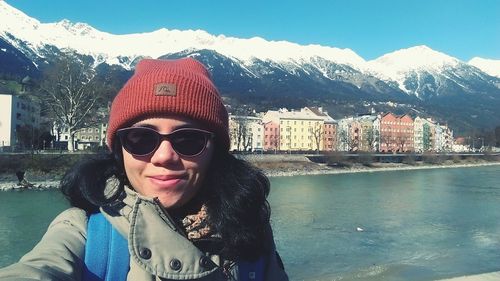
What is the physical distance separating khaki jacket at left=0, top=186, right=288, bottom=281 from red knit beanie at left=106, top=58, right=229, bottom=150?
0.31 metres

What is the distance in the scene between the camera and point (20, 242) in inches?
521

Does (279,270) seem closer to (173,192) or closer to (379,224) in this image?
(173,192)

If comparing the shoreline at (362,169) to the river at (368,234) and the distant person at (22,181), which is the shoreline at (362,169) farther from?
the river at (368,234)

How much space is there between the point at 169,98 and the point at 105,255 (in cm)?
53

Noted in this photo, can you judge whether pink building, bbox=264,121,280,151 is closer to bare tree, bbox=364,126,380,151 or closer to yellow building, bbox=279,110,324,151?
yellow building, bbox=279,110,324,151

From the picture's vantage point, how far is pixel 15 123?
4672 cm

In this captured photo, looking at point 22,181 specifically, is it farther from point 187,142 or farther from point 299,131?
point 299,131

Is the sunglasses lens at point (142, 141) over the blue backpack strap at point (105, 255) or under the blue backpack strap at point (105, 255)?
over

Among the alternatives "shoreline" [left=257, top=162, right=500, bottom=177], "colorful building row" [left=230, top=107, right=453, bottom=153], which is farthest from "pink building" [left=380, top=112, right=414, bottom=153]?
"shoreline" [left=257, top=162, right=500, bottom=177]

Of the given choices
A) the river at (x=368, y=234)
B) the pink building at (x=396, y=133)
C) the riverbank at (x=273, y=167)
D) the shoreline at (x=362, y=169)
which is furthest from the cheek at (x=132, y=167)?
the pink building at (x=396, y=133)

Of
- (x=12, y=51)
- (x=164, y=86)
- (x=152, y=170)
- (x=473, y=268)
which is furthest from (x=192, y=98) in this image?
(x=12, y=51)

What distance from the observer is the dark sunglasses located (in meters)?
1.49

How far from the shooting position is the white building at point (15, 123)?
141 ft

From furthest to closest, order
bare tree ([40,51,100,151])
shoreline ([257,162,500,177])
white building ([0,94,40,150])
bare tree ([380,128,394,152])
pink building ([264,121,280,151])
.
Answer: bare tree ([380,128,394,152])
pink building ([264,121,280,151])
shoreline ([257,162,500,177])
white building ([0,94,40,150])
bare tree ([40,51,100,151])
